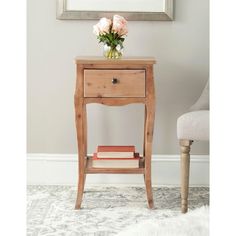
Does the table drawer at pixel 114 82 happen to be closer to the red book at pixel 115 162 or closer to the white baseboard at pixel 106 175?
the red book at pixel 115 162

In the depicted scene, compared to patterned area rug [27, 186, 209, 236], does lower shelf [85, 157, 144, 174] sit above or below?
above

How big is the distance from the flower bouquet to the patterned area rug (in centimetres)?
83

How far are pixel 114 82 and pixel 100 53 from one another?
2.02 ft

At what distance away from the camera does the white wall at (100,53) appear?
335 centimetres

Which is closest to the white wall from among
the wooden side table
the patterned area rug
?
the patterned area rug

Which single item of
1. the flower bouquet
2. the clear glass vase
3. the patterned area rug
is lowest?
the patterned area rug

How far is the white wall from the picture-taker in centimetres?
335

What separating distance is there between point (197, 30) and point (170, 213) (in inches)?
47.1

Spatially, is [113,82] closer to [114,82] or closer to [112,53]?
Answer: [114,82]

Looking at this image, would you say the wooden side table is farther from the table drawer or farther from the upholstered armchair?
the upholstered armchair

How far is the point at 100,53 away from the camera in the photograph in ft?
11.1

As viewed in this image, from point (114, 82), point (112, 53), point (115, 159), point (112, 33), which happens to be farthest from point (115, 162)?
point (112, 33)
